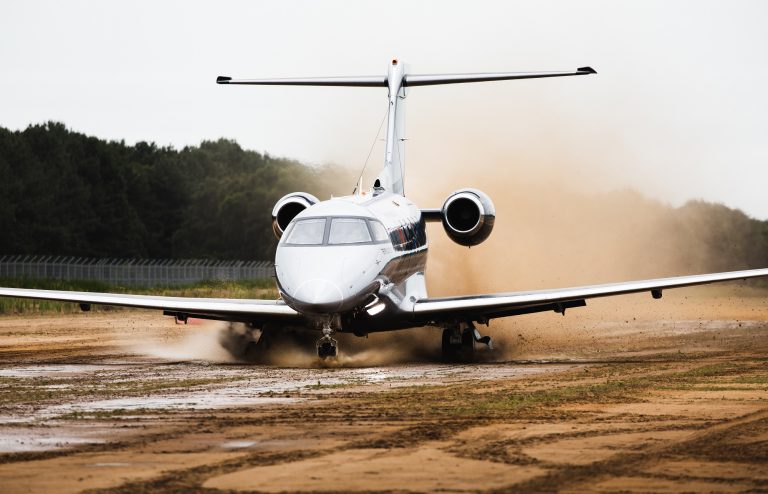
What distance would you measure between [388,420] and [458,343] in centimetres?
1213

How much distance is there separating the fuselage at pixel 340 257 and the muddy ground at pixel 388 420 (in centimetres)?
122

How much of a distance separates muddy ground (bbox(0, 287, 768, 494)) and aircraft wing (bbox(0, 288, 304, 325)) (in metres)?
0.88

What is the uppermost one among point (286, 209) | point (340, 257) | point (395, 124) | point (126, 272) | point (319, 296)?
point (395, 124)

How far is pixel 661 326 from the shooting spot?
37.6 metres

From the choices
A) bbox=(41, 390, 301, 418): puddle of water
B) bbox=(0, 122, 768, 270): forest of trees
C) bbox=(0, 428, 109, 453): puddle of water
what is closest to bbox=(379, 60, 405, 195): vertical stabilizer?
bbox=(41, 390, 301, 418): puddle of water

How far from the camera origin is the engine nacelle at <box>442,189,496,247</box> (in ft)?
89.5

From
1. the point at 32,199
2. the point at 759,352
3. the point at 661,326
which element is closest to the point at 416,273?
the point at 759,352

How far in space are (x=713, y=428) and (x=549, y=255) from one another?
30.8m

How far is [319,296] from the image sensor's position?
21.1 m

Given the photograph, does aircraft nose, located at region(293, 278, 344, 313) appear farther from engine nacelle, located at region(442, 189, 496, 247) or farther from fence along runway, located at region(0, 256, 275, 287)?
fence along runway, located at region(0, 256, 275, 287)

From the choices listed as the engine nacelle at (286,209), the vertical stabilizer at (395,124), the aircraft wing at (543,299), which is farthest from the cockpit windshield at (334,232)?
the vertical stabilizer at (395,124)

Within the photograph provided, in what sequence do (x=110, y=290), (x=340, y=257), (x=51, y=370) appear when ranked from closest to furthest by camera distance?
(x=51, y=370), (x=340, y=257), (x=110, y=290)

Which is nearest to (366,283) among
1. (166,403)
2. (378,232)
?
(378,232)

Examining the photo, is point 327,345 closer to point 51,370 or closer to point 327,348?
point 327,348
